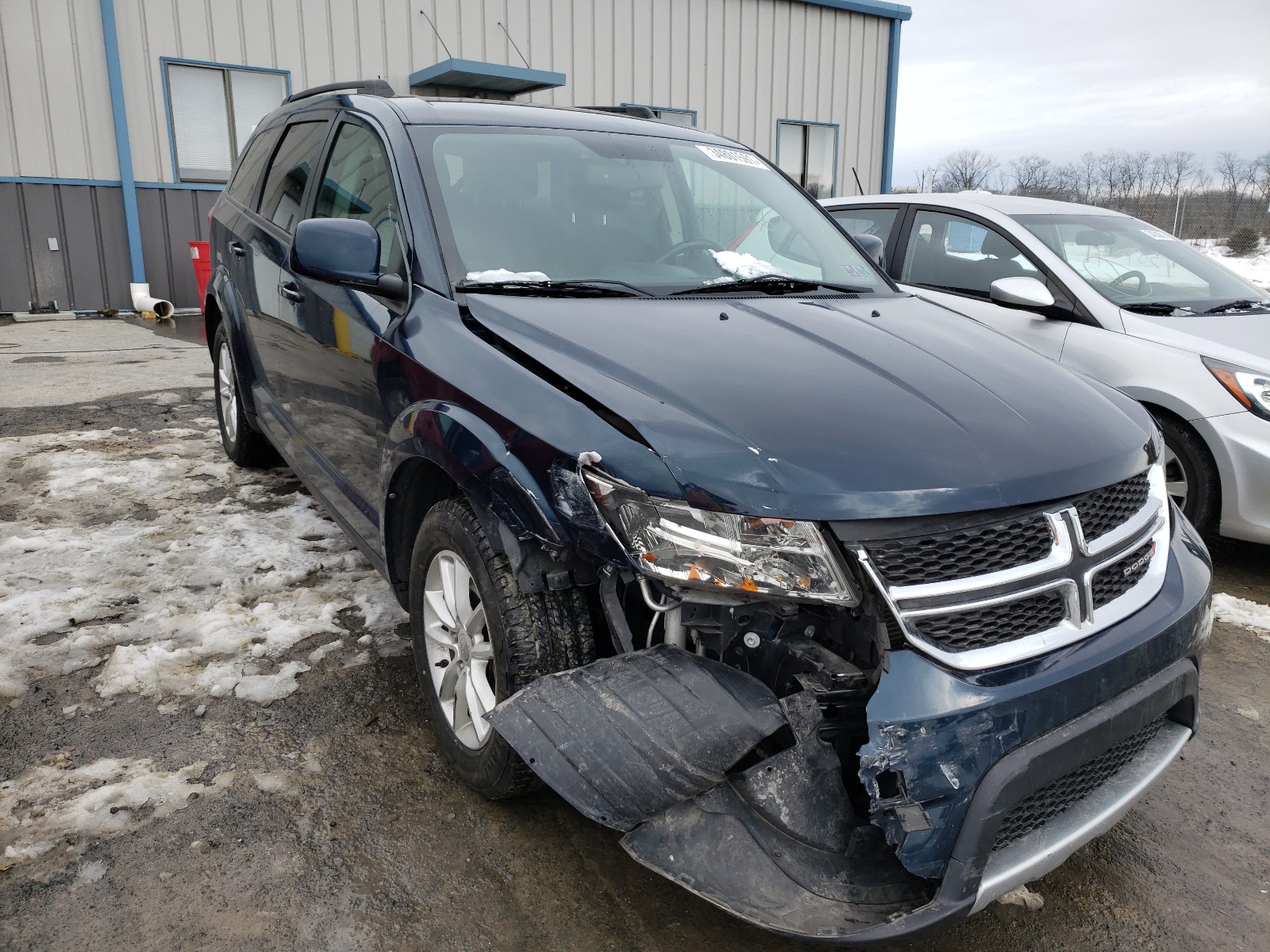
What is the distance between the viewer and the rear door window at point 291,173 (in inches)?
147

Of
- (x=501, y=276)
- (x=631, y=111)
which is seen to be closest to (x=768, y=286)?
(x=501, y=276)

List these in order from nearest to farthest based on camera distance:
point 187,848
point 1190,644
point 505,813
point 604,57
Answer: point 1190,644 < point 187,848 < point 505,813 < point 604,57

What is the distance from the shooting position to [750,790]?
1802mm

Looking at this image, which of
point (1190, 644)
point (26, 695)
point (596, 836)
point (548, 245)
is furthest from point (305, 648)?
point (1190, 644)

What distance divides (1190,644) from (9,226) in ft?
44.4

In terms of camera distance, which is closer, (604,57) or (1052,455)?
(1052,455)

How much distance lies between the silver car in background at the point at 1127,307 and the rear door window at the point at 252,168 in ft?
9.37

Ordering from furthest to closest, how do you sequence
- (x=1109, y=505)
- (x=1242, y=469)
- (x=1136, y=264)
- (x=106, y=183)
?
(x=106, y=183) < (x=1136, y=264) < (x=1242, y=469) < (x=1109, y=505)

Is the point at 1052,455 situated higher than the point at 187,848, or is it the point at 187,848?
the point at 1052,455

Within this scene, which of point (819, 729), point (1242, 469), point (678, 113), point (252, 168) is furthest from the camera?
point (678, 113)

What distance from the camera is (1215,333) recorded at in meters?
4.30

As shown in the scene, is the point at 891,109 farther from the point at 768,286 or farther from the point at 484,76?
the point at 768,286

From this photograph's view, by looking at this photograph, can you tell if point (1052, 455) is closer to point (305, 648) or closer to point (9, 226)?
point (305, 648)

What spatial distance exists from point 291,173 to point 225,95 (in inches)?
397
